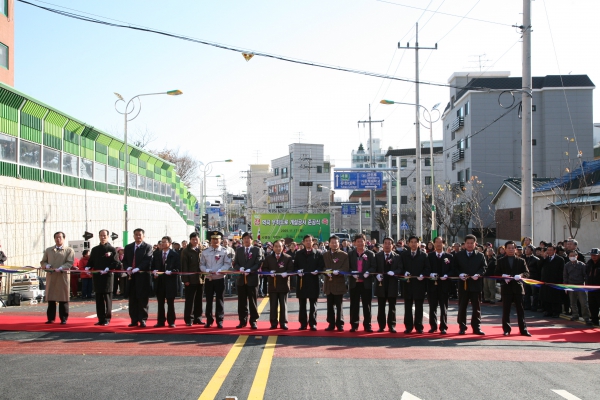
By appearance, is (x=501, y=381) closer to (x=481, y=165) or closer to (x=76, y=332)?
(x=76, y=332)

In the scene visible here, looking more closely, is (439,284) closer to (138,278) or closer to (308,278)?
(308,278)

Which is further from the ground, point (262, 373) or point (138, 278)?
point (138, 278)

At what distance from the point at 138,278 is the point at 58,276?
163 centimetres

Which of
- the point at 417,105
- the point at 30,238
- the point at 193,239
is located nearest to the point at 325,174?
the point at 417,105

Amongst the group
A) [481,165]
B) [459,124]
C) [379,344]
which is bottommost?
[379,344]

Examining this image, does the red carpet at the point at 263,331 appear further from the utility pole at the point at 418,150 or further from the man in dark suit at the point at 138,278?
the utility pole at the point at 418,150

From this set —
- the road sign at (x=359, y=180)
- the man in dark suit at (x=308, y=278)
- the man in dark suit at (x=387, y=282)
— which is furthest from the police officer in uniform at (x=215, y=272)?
the road sign at (x=359, y=180)

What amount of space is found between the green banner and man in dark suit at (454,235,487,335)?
789 inches

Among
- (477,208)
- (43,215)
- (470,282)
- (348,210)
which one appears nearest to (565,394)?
(470,282)

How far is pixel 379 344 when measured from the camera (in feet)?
35.3

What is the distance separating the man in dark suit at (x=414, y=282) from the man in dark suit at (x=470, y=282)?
690mm

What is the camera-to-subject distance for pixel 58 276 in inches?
479

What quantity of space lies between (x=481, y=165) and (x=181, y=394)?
47.0 metres

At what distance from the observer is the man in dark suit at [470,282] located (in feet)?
39.3
